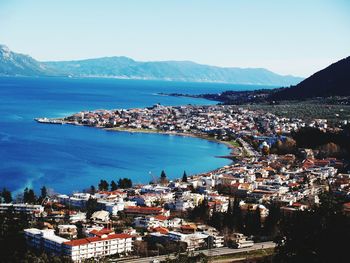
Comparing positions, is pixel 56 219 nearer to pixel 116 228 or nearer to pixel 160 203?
pixel 116 228

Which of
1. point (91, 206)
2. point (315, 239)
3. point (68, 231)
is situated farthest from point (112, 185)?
point (315, 239)

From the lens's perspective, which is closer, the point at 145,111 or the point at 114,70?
the point at 145,111

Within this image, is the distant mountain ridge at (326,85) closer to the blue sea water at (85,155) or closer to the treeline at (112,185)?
the blue sea water at (85,155)

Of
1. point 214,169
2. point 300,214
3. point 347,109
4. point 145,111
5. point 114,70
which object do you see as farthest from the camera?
point 114,70

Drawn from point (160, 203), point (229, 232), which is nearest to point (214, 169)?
point (160, 203)

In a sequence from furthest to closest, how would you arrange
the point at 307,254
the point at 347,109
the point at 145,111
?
the point at 145,111 < the point at 347,109 < the point at 307,254

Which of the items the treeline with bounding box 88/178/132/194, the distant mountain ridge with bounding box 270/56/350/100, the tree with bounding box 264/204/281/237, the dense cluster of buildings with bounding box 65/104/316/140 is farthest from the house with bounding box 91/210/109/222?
the distant mountain ridge with bounding box 270/56/350/100
